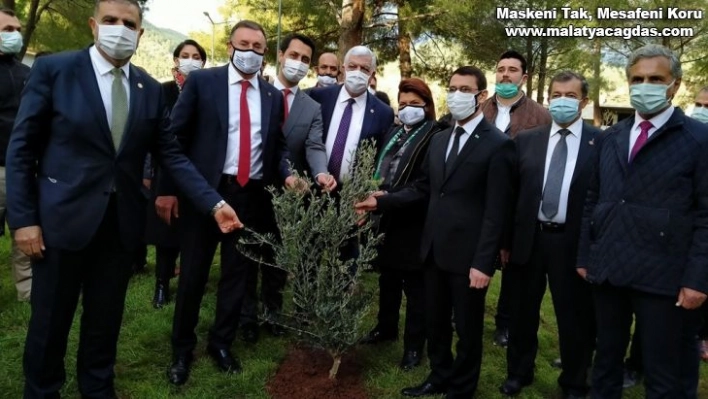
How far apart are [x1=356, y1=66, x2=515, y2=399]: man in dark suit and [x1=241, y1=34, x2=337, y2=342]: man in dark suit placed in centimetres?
92

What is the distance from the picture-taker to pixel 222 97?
3.91 meters

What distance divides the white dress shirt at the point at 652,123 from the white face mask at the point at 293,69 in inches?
106

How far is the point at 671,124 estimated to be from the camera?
124 inches

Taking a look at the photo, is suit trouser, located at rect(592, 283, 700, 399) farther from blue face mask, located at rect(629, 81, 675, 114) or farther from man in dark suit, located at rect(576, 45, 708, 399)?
blue face mask, located at rect(629, 81, 675, 114)

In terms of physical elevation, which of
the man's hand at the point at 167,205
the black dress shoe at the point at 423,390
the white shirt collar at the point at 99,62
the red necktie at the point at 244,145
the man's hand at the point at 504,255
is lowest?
the black dress shoe at the point at 423,390

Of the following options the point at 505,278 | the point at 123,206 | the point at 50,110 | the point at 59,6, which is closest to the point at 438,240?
the point at 505,278

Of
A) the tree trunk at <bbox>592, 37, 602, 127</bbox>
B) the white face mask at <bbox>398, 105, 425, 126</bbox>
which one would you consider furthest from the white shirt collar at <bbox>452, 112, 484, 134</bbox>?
the tree trunk at <bbox>592, 37, 602, 127</bbox>

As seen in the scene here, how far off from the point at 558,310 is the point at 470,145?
1.39 m

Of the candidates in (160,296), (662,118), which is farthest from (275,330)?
(662,118)

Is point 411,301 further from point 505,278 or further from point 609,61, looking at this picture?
point 609,61

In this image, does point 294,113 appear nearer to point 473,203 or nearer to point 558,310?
point 473,203

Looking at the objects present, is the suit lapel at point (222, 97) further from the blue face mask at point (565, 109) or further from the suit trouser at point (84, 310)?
the blue face mask at point (565, 109)

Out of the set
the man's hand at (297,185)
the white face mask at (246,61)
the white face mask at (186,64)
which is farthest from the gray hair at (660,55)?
the white face mask at (186,64)

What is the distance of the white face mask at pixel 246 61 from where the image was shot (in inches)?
155
